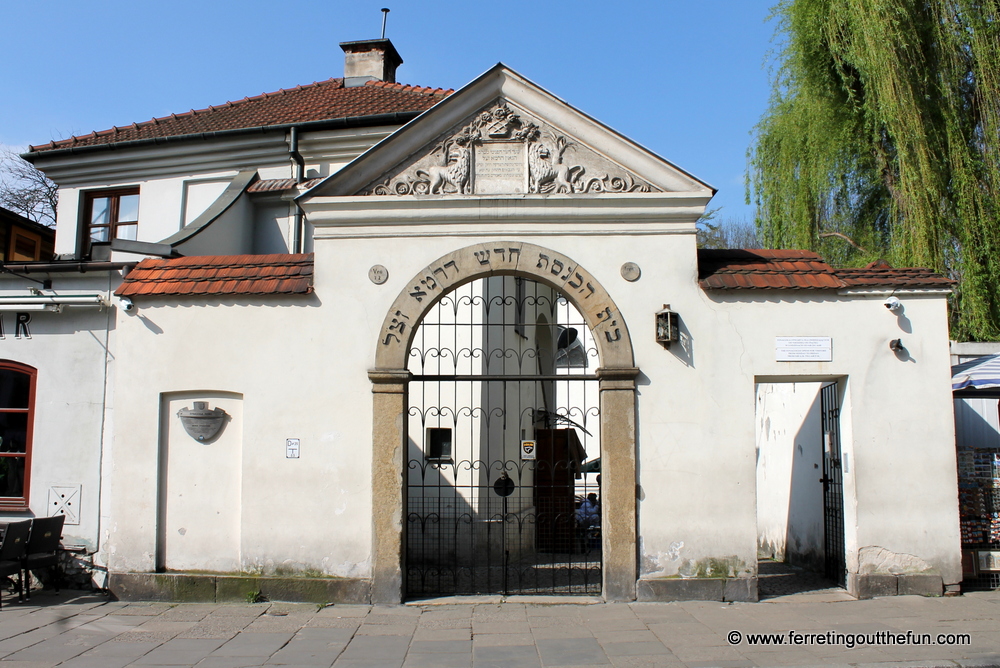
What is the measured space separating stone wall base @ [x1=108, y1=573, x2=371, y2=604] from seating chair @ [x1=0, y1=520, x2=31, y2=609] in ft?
2.94

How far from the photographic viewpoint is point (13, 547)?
304 inches

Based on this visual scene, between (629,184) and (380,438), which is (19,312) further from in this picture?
(629,184)

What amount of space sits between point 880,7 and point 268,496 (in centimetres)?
1312

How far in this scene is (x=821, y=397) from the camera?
8844 millimetres

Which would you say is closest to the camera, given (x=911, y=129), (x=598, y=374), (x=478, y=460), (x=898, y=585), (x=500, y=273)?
(x=898, y=585)

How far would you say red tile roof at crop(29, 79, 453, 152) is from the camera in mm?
13023

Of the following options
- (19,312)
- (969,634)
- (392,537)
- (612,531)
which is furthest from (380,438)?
(969,634)

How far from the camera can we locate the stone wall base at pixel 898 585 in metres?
7.64

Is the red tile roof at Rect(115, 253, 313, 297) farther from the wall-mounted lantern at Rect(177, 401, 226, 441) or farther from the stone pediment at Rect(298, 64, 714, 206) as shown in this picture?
the wall-mounted lantern at Rect(177, 401, 226, 441)

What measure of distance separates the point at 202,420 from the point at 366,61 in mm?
10390

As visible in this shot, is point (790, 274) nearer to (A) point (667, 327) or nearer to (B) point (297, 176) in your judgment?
(A) point (667, 327)

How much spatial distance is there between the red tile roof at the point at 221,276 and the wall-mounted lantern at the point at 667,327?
374 cm

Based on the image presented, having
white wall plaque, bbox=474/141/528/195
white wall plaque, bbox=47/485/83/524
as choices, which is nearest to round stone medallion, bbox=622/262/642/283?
white wall plaque, bbox=474/141/528/195

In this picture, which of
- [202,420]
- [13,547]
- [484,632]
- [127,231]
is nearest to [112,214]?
[127,231]
